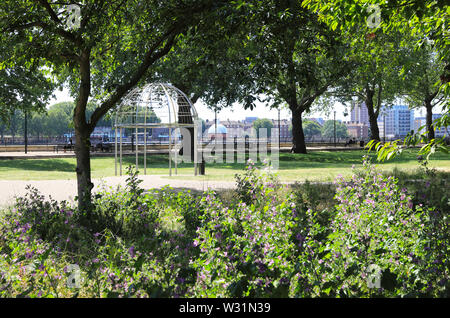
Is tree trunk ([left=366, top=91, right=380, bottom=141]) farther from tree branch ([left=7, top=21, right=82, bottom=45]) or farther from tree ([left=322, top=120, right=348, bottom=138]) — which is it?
tree ([left=322, top=120, right=348, bottom=138])

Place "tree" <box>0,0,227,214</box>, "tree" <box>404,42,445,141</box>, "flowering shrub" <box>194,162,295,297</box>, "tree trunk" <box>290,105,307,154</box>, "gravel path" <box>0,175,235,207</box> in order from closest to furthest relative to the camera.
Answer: "flowering shrub" <box>194,162,295,297</box> < "tree" <box>0,0,227,214</box> < "gravel path" <box>0,175,235,207</box> < "tree trunk" <box>290,105,307,154</box> < "tree" <box>404,42,445,141</box>

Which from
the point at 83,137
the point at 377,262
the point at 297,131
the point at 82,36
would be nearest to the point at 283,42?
the point at 82,36

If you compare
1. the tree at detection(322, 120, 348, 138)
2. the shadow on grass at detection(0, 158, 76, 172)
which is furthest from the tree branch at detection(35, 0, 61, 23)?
the tree at detection(322, 120, 348, 138)

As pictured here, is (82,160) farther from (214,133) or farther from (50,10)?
(214,133)

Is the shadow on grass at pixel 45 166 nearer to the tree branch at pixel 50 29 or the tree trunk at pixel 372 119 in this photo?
the tree branch at pixel 50 29

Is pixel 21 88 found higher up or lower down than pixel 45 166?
higher up

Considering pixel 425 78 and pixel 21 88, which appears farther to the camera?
pixel 425 78

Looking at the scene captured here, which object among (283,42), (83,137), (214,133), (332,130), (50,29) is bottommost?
(83,137)

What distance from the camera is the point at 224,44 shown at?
8.81 metres

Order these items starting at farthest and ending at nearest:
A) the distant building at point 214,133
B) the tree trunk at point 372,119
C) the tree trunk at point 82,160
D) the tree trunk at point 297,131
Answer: the distant building at point 214,133, the tree trunk at point 372,119, the tree trunk at point 297,131, the tree trunk at point 82,160

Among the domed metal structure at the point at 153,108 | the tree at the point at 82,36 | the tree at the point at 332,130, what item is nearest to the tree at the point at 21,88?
the domed metal structure at the point at 153,108

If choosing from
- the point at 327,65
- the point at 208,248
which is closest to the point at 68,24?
the point at 208,248

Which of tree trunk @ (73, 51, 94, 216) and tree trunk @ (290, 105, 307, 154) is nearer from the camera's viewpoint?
tree trunk @ (73, 51, 94, 216)

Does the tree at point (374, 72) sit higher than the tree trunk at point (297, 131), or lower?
higher
